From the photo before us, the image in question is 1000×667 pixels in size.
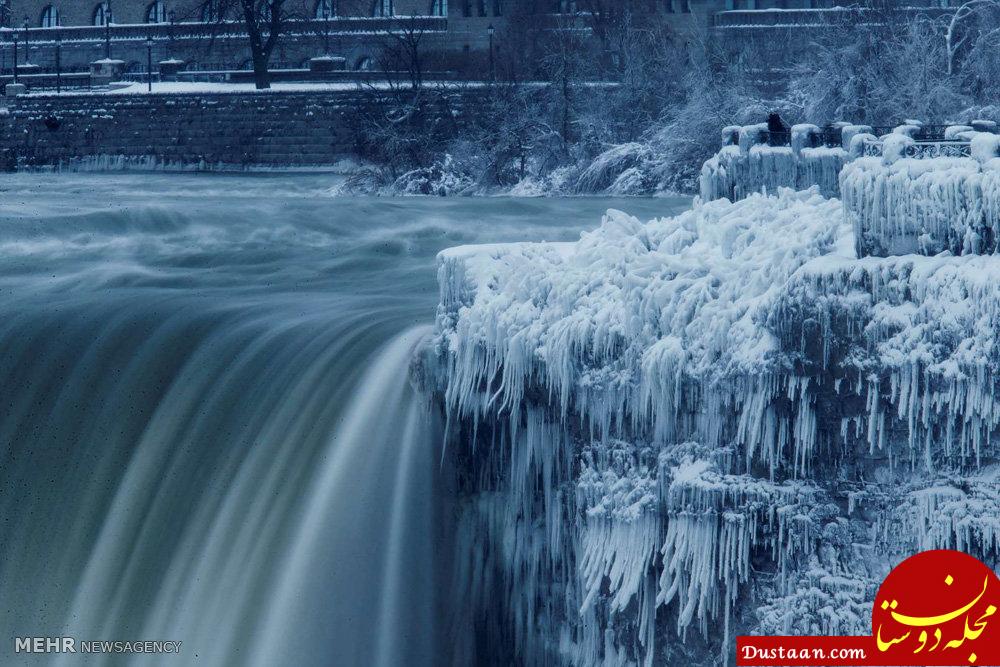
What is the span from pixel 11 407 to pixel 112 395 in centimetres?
108

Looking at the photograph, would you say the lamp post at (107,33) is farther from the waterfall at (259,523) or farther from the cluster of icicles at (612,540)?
the cluster of icicles at (612,540)

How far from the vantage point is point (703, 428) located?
39.1 ft

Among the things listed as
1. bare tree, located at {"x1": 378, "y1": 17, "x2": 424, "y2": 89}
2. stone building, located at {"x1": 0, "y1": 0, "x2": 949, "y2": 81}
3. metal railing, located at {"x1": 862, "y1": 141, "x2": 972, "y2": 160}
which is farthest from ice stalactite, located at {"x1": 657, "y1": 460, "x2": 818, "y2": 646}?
stone building, located at {"x1": 0, "y1": 0, "x2": 949, "y2": 81}

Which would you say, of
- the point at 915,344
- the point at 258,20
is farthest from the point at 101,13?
the point at 915,344

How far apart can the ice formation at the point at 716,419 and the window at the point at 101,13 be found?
2708 inches

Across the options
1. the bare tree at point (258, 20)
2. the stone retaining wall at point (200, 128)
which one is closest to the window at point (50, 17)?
the bare tree at point (258, 20)

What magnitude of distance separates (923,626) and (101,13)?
241ft

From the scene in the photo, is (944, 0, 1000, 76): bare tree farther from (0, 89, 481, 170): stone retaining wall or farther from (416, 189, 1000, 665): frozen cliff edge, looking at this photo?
(416, 189, 1000, 665): frozen cliff edge

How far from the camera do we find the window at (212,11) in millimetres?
66381

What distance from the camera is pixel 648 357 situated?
12008 mm

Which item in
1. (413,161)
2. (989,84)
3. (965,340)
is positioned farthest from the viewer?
(413,161)

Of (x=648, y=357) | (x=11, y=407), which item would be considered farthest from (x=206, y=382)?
(x=648, y=357)

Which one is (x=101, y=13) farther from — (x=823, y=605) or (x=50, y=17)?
(x=823, y=605)

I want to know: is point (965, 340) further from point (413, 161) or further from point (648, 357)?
point (413, 161)
